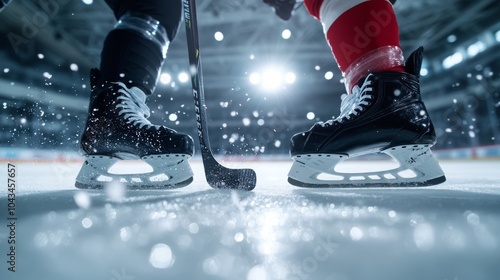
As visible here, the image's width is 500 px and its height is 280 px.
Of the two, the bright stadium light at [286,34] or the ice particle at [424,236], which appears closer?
the ice particle at [424,236]

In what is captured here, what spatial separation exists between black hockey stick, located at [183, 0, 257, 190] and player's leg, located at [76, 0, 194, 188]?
5 centimetres

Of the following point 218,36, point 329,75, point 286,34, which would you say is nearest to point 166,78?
point 218,36

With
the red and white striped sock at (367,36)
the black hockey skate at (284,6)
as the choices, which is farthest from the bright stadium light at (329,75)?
the red and white striped sock at (367,36)

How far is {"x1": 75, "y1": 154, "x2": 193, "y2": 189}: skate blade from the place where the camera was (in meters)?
0.65

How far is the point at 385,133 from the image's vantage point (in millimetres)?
607

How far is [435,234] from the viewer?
9.6 inches

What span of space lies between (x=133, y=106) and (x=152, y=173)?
0.56ft

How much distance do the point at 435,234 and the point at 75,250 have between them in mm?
293

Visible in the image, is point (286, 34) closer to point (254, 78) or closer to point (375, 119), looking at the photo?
point (254, 78)

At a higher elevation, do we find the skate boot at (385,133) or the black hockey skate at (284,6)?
the black hockey skate at (284,6)

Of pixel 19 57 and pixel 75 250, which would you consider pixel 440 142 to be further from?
pixel 19 57

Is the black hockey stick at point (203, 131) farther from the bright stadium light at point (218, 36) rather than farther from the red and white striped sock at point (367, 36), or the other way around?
the bright stadium light at point (218, 36)

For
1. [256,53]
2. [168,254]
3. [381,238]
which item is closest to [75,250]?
[168,254]

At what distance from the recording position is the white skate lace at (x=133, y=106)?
2.17 feet
